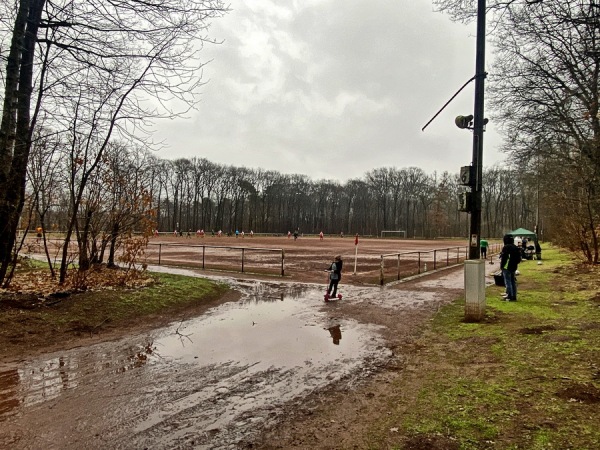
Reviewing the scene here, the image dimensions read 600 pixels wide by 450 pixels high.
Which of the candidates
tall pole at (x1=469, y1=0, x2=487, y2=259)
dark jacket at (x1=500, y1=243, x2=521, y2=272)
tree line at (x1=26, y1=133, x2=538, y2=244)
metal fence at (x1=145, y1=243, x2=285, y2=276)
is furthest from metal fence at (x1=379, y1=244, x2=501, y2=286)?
tree line at (x1=26, y1=133, x2=538, y2=244)

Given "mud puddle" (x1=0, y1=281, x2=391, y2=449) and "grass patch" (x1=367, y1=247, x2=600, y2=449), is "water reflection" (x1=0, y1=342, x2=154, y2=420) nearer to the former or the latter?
"mud puddle" (x1=0, y1=281, x2=391, y2=449)

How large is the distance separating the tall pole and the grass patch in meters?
1.75

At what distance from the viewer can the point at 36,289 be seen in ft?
27.7

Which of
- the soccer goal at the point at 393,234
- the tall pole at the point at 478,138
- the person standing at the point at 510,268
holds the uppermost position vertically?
the tall pole at the point at 478,138

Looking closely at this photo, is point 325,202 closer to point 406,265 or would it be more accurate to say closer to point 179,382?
point 406,265

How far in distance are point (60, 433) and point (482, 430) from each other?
3.68m

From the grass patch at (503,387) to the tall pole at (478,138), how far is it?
175 centimetres

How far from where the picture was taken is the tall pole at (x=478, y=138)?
320 inches

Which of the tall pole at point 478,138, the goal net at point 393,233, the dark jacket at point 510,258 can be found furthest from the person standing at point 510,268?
the goal net at point 393,233

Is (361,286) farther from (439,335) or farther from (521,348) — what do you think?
(521,348)

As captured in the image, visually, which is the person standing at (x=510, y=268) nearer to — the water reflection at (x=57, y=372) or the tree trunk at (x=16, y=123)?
the water reflection at (x=57, y=372)

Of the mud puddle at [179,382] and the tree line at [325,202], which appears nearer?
the mud puddle at [179,382]

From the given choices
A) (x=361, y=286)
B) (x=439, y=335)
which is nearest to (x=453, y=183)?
(x=361, y=286)

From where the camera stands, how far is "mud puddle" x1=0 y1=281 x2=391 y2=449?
11.4 feet
